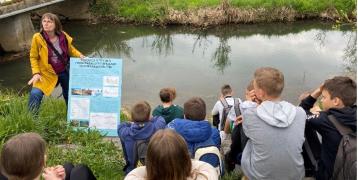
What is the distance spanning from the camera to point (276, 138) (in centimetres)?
334

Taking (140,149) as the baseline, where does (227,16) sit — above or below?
above

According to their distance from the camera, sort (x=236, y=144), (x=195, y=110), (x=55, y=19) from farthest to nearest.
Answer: (x=55, y=19), (x=236, y=144), (x=195, y=110)

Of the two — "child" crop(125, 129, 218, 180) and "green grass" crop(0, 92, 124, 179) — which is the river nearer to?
"green grass" crop(0, 92, 124, 179)

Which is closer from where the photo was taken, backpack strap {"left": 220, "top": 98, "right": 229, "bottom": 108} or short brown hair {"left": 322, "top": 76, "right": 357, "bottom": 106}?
short brown hair {"left": 322, "top": 76, "right": 357, "bottom": 106}

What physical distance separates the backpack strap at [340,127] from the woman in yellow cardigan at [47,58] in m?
3.26

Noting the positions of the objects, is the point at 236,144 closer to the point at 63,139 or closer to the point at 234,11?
the point at 63,139

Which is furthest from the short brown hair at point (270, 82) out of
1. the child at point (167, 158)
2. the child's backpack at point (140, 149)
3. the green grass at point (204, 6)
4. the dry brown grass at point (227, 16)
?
the green grass at point (204, 6)

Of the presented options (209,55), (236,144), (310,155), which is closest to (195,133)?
(236,144)

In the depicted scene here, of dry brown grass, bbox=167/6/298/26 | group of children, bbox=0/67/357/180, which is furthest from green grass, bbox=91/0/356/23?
group of children, bbox=0/67/357/180

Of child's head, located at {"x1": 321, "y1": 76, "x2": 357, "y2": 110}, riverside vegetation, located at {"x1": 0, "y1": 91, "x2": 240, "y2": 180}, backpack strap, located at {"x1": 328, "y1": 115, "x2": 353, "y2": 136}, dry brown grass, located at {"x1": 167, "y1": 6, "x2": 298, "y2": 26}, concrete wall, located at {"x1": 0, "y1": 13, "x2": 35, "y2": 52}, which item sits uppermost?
dry brown grass, located at {"x1": 167, "y1": 6, "x2": 298, "y2": 26}

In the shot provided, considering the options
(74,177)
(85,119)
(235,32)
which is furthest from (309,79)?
(74,177)

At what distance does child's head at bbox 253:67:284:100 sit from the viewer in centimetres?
337

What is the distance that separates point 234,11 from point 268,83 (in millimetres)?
12790

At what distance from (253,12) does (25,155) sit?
14167 millimetres
